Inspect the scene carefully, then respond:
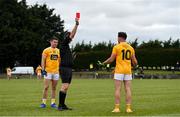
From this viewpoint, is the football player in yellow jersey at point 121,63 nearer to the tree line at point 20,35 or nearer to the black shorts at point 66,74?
A: the black shorts at point 66,74

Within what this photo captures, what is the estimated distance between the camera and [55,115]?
14289 mm

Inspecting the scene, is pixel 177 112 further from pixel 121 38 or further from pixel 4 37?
pixel 4 37

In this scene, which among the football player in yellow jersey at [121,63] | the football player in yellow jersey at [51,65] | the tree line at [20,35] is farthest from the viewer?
the tree line at [20,35]

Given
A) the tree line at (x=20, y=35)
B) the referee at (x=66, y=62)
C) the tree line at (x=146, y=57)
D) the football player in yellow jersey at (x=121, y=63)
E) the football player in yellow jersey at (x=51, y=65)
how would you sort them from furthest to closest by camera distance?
1. the tree line at (x=146, y=57)
2. the tree line at (x=20, y=35)
3. the football player in yellow jersey at (x=51, y=65)
4. the referee at (x=66, y=62)
5. the football player in yellow jersey at (x=121, y=63)

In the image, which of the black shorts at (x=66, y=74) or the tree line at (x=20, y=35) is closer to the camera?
the black shorts at (x=66, y=74)

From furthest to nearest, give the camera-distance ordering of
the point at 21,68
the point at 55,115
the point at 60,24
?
the point at 60,24
the point at 21,68
the point at 55,115

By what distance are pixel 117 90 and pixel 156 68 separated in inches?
3446

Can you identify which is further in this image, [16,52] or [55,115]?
[16,52]

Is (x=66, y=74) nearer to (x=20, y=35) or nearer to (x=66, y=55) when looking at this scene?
(x=66, y=55)

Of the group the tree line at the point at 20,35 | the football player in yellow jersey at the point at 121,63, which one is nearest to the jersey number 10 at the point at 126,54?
the football player in yellow jersey at the point at 121,63

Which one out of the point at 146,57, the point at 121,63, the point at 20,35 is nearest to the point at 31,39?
the point at 20,35

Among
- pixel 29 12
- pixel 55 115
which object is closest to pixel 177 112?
pixel 55 115

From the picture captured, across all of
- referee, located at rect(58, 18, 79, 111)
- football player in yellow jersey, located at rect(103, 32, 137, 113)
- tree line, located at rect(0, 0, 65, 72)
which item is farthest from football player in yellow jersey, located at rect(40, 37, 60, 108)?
tree line, located at rect(0, 0, 65, 72)

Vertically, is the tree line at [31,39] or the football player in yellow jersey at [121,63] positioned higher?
the tree line at [31,39]
